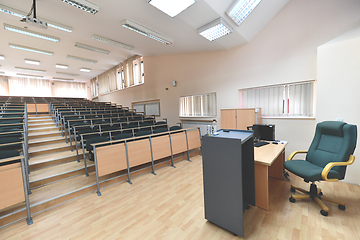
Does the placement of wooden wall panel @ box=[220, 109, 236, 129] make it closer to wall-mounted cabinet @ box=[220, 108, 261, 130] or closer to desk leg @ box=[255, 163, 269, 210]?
wall-mounted cabinet @ box=[220, 108, 261, 130]

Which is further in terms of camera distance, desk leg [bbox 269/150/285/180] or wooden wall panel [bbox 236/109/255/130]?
wooden wall panel [bbox 236/109/255/130]

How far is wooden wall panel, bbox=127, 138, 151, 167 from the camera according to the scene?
3125mm

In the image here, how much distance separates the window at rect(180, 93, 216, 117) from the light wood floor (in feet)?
10.6

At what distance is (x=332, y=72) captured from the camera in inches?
113

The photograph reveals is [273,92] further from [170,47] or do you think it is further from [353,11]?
[170,47]

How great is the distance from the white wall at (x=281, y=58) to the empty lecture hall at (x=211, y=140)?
2 centimetres

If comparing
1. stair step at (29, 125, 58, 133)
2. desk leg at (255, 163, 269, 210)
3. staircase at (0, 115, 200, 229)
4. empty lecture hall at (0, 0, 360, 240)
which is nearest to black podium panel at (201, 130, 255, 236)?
empty lecture hall at (0, 0, 360, 240)

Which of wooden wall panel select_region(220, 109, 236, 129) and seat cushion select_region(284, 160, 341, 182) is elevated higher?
wooden wall panel select_region(220, 109, 236, 129)

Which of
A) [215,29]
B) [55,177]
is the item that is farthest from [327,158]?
[55,177]

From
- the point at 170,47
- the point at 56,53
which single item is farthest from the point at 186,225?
the point at 56,53

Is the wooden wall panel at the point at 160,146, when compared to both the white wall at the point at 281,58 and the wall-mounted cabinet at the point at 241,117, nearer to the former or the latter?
the wall-mounted cabinet at the point at 241,117

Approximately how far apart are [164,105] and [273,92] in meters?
4.32

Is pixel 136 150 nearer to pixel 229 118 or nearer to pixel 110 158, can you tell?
pixel 110 158

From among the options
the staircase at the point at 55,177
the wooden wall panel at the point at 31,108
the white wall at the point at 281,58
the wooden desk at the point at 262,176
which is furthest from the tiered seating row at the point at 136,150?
the wooden wall panel at the point at 31,108
